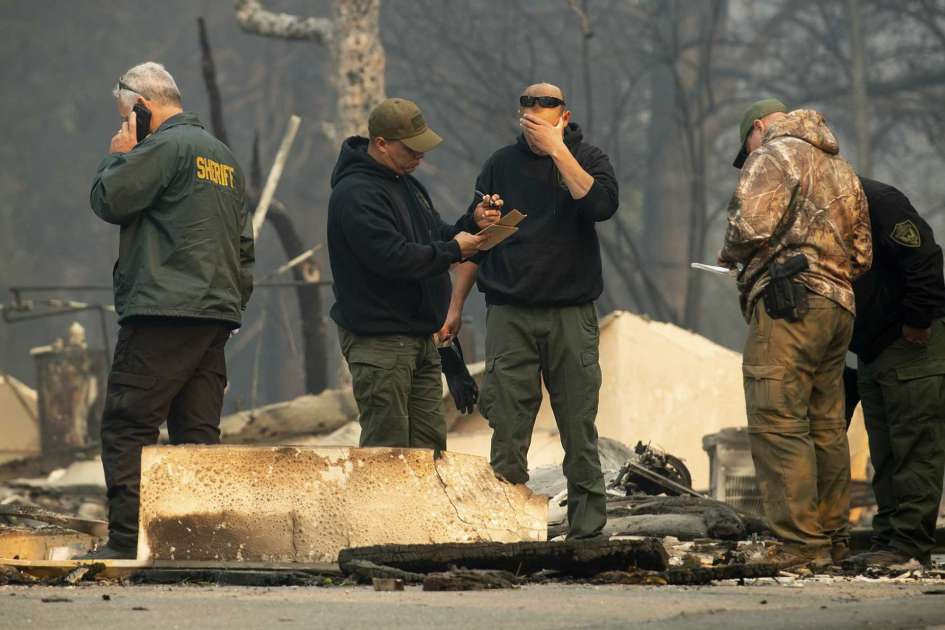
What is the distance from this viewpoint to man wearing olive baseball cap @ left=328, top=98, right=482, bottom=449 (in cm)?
716

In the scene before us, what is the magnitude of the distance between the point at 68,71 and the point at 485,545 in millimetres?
26877

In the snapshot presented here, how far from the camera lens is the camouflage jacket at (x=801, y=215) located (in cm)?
689

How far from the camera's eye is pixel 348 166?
740cm

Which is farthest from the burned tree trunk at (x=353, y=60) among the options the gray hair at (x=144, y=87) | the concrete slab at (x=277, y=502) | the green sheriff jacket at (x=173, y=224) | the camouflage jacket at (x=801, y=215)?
the concrete slab at (x=277, y=502)

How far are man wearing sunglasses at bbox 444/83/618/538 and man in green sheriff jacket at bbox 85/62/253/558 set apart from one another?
110cm

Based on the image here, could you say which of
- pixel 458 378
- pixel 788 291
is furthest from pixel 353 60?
pixel 788 291

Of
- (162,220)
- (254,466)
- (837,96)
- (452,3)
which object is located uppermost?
(452,3)

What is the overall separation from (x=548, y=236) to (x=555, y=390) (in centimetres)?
66

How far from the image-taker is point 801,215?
6953mm

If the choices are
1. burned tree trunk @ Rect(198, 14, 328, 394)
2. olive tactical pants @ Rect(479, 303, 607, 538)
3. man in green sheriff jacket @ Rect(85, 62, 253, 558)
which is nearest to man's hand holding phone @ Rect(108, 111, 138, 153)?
man in green sheriff jacket @ Rect(85, 62, 253, 558)

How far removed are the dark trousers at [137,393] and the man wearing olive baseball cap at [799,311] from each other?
2189 millimetres

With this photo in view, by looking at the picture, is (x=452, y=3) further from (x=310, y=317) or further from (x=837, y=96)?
(x=310, y=317)

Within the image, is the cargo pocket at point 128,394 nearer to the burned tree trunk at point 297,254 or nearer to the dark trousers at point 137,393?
the dark trousers at point 137,393

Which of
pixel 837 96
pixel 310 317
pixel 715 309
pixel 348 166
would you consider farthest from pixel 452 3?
pixel 348 166
